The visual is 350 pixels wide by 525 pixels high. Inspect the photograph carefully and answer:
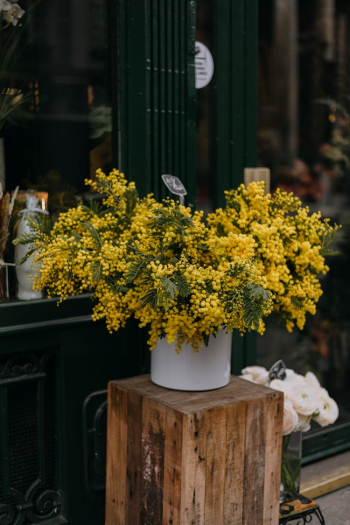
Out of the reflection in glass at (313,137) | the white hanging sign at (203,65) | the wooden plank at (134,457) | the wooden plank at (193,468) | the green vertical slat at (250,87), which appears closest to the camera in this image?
the wooden plank at (193,468)

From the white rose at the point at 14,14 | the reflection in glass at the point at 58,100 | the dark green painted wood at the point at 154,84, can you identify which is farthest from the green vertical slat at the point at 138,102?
the white rose at the point at 14,14

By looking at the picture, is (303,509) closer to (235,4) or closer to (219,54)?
(219,54)

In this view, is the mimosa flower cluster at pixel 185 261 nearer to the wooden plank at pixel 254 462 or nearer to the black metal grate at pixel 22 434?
the wooden plank at pixel 254 462

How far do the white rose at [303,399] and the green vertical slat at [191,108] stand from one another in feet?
3.15

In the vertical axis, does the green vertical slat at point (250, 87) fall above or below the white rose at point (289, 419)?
above

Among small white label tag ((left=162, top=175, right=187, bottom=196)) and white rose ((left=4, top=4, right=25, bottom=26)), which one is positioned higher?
white rose ((left=4, top=4, right=25, bottom=26))

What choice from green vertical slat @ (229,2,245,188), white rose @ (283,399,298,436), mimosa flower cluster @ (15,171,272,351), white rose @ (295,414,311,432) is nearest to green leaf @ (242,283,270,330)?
mimosa flower cluster @ (15,171,272,351)

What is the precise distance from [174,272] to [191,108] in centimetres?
117

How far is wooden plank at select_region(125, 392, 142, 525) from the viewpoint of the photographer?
8.64 feet

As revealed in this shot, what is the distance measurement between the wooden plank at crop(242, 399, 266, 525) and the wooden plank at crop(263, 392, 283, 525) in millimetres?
23

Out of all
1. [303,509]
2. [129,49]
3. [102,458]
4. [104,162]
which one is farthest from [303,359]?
[129,49]

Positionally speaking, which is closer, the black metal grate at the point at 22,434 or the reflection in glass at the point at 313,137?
the black metal grate at the point at 22,434

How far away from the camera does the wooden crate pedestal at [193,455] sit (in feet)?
8.03

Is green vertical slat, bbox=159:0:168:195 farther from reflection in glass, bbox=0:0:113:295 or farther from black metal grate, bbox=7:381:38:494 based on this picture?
Answer: black metal grate, bbox=7:381:38:494
